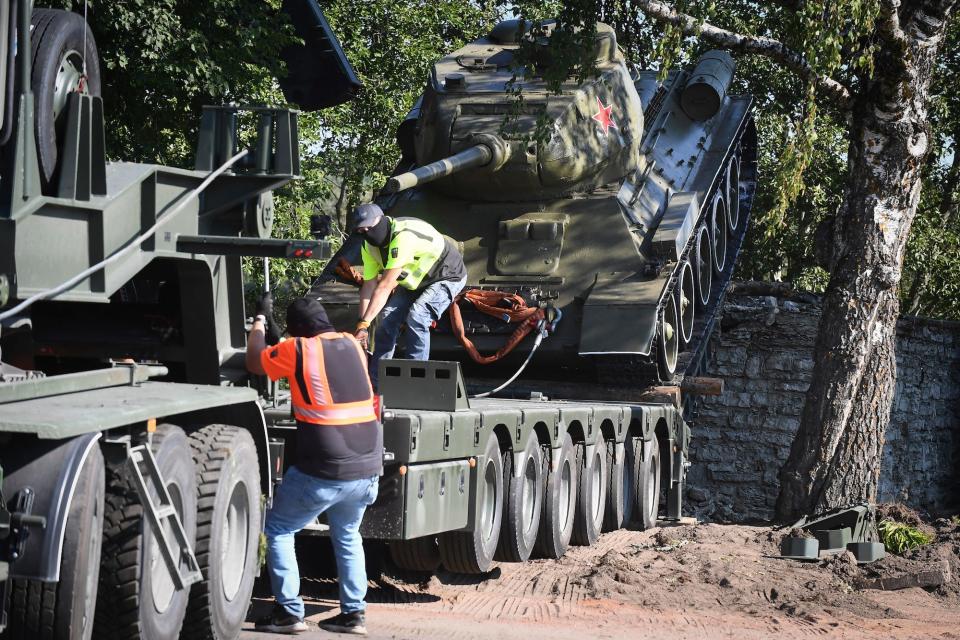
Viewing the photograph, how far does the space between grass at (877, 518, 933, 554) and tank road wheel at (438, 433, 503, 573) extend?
381 centimetres

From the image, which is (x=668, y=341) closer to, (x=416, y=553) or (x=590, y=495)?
(x=590, y=495)

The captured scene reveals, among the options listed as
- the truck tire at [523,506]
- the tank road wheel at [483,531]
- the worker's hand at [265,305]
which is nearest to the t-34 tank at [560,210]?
the truck tire at [523,506]

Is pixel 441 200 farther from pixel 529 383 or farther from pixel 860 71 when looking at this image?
pixel 860 71

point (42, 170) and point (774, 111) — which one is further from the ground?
point (774, 111)

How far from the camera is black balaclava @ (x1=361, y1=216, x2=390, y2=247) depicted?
30.1ft

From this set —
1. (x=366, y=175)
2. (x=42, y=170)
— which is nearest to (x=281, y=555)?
(x=42, y=170)

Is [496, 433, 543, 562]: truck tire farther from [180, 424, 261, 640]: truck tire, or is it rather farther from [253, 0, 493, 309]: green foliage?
[253, 0, 493, 309]: green foliage

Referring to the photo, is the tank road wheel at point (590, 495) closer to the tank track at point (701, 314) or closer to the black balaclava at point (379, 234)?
the tank track at point (701, 314)

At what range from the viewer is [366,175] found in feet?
73.3

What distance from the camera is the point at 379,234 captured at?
9.24 metres

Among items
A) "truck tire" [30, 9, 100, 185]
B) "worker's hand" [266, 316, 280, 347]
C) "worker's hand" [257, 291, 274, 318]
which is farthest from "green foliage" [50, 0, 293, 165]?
"truck tire" [30, 9, 100, 185]

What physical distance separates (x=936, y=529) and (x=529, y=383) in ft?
11.8

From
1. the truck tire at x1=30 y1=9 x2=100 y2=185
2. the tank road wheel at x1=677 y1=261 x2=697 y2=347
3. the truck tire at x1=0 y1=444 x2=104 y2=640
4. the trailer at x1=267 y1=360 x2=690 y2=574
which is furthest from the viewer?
the tank road wheel at x1=677 y1=261 x2=697 y2=347

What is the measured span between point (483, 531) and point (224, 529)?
2.95 m
